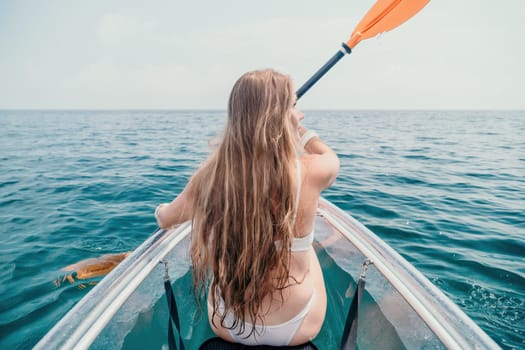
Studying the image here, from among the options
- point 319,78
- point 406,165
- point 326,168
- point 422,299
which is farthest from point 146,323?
point 406,165

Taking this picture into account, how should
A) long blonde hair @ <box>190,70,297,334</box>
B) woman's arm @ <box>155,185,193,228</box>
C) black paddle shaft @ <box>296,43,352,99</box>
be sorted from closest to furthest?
long blonde hair @ <box>190,70,297,334</box> < woman's arm @ <box>155,185,193,228</box> < black paddle shaft @ <box>296,43,352,99</box>

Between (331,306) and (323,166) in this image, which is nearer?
(323,166)

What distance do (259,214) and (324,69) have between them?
172 centimetres

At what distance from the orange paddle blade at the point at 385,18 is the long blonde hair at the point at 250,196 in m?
1.79

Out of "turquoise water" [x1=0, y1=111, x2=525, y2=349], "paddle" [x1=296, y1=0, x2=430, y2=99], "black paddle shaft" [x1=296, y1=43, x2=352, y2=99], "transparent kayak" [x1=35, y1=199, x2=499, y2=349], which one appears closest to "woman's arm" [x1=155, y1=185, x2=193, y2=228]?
"turquoise water" [x1=0, y1=111, x2=525, y2=349]

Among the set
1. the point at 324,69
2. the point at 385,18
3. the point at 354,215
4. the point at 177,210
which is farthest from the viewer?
the point at 354,215

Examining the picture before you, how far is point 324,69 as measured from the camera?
2436 millimetres

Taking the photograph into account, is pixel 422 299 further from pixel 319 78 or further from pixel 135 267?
pixel 319 78

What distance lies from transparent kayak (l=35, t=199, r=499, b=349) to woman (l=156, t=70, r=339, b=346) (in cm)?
33

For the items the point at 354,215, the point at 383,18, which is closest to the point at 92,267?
the point at 354,215

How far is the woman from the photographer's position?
1.20 metres

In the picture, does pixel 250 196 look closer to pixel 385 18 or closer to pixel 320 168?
pixel 320 168

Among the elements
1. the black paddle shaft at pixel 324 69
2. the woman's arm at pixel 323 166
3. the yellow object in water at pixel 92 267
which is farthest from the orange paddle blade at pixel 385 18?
the yellow object in water at pixel 92 267

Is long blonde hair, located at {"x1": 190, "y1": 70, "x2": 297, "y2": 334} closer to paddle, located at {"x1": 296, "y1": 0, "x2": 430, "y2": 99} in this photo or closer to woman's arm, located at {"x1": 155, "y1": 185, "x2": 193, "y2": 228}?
woman's arm, located at {"x1": 155, "y1": 185, "x2": 193, "y2": 228}
